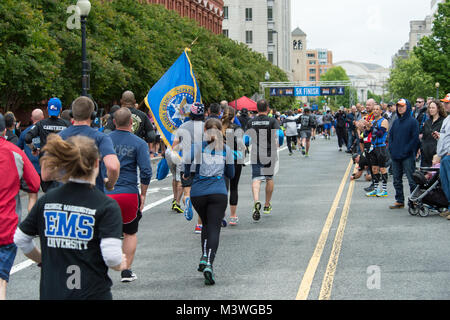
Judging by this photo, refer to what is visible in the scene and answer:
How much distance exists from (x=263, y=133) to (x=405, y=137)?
2.82 meters

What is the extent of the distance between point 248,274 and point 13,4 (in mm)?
17127

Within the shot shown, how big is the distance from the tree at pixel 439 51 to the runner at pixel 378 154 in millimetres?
48816

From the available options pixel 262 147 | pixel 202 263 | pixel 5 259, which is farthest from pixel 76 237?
pixel 262 147

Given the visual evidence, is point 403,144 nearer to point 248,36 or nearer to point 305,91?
point 305,91

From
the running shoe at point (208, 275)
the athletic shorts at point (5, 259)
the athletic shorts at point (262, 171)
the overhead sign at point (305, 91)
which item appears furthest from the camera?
the overhead sign at point (305, 91)

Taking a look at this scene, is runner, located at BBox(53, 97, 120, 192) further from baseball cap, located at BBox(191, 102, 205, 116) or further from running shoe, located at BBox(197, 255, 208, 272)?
baseball cap, located at BBox(191, 102, 205, 116)

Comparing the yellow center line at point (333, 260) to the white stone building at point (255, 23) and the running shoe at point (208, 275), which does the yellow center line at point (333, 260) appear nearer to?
the running shoe at point (208, 275)

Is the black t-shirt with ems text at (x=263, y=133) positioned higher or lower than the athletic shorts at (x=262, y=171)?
higher

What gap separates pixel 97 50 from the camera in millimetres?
28875

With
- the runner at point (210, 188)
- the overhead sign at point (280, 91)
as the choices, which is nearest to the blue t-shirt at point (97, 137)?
the runner at point (210, 188)

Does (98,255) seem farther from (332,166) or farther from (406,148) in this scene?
(332,166)

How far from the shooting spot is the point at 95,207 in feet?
13.3

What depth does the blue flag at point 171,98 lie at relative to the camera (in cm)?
1259

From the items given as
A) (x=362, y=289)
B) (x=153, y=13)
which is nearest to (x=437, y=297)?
(x=362, y=289)
